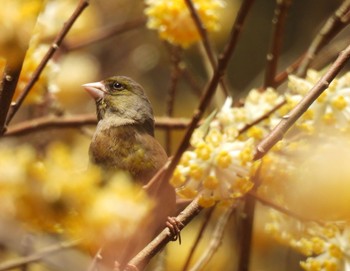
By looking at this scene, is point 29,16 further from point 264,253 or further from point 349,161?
point 264,253

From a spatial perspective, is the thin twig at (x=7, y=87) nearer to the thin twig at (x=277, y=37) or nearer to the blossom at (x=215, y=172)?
the blossom at (x=215, y=172)

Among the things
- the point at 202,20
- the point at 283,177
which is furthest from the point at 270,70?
the point at 283,177

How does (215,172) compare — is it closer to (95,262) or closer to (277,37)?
(95,262)

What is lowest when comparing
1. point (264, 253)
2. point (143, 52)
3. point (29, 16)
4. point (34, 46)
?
point (264, 253)

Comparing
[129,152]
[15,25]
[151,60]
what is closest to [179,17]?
[129,152]

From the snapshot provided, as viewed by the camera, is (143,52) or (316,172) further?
(143,52)

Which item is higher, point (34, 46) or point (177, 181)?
point (34, 46)
